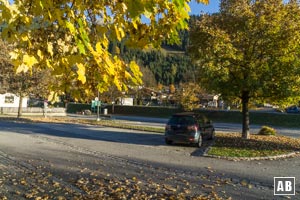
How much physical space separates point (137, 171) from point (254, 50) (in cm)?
994

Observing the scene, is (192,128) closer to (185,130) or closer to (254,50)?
(185,130)

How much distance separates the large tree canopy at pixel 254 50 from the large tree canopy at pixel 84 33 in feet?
37.4

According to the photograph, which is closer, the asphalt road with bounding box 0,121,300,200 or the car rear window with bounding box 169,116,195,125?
the asphalt road with bounding box 0,121,300,200

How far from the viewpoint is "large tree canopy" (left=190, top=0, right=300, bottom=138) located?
15695mm

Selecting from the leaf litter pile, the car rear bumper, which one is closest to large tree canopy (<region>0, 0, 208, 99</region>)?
the leaf litter pile

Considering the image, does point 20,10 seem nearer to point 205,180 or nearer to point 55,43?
point 55,43

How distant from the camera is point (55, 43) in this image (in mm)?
3908

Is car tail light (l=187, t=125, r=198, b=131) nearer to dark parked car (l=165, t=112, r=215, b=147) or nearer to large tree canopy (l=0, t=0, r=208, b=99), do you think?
dark parked car (l=165, t=112, r=215, b=147)

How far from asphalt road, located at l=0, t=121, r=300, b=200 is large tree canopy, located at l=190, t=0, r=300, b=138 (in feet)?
14.0

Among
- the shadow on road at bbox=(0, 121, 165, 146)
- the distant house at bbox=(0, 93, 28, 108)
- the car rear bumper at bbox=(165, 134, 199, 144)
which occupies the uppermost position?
the distant house at bbox=(0, 93, 28, 108)

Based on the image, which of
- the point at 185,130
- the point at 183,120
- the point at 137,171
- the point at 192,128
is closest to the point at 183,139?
the point at 185,130

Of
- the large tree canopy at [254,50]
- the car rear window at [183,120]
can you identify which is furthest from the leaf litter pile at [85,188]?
the large tree canopy at [254,50]

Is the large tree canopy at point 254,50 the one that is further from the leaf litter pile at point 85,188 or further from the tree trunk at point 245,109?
Answer: the leaf litter pile at point 85,188

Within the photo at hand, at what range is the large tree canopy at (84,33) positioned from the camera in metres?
3.12
